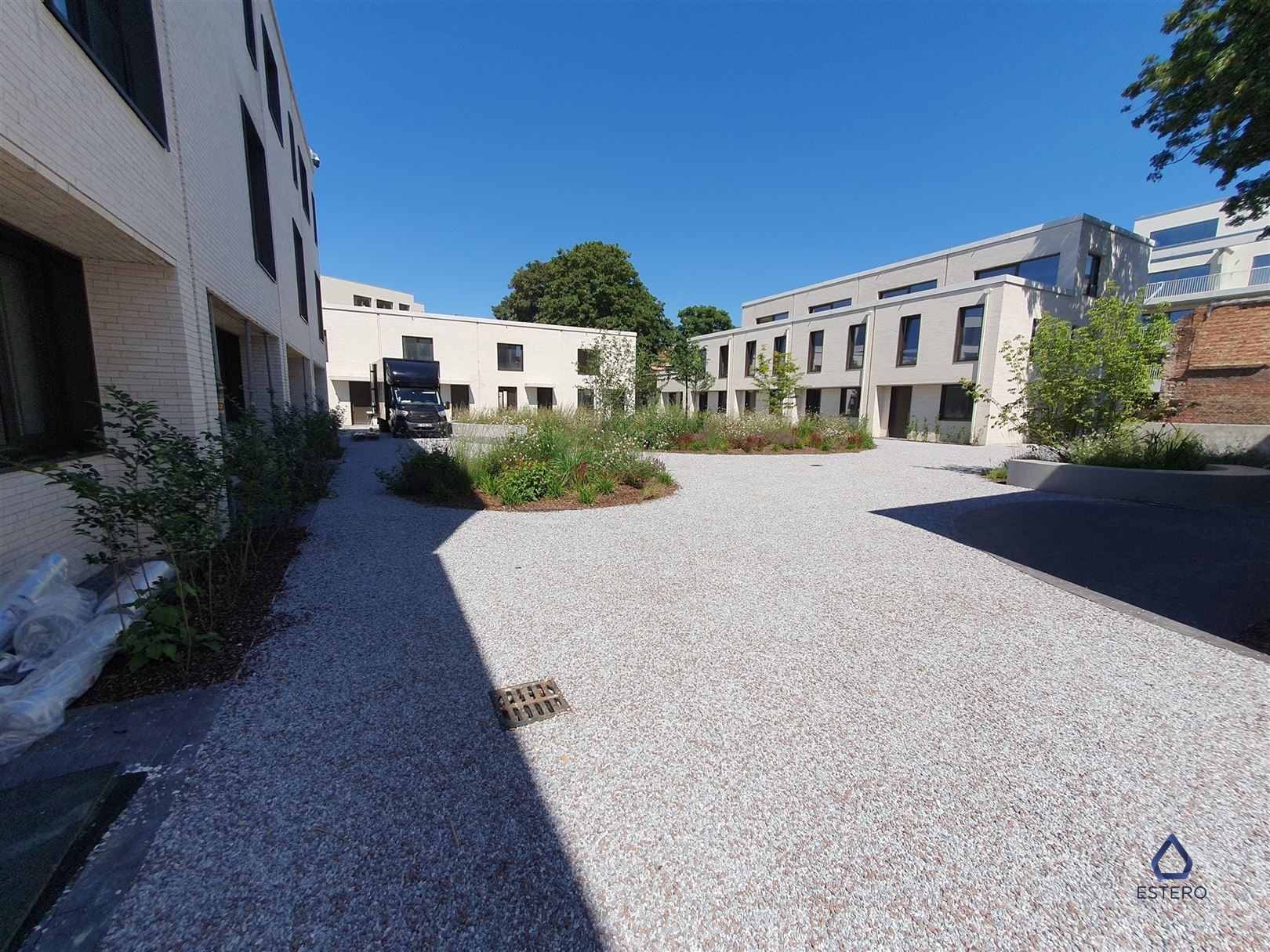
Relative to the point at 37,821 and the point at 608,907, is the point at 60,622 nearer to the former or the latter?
the point at 37,821

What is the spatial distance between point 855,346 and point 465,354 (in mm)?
19703

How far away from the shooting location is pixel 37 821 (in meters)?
1.84

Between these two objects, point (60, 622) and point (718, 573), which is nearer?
point (60, 622)

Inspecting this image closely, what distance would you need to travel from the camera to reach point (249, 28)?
8.28 meters

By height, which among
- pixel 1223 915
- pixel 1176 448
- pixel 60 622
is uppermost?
pixel 1176 448

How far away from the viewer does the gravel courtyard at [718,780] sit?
1.60 meters

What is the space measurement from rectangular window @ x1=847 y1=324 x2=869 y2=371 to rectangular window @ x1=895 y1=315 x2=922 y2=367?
5.76 feet

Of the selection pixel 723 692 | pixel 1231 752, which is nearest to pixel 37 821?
pixel 723 692

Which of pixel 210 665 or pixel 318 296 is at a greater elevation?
pixel 318 296

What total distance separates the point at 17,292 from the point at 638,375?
60.7 ft

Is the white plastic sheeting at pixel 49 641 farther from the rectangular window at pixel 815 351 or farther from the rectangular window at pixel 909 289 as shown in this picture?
the rectangular window at pixel 909 289

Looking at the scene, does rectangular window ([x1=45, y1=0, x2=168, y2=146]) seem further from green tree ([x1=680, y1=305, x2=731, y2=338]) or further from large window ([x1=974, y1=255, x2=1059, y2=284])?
green tree ([x1=680, y1=305, x2=731, y2=338])

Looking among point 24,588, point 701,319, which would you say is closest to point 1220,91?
point 24,588

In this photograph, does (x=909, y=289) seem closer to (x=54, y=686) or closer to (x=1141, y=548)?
(x=1141, y=548)
